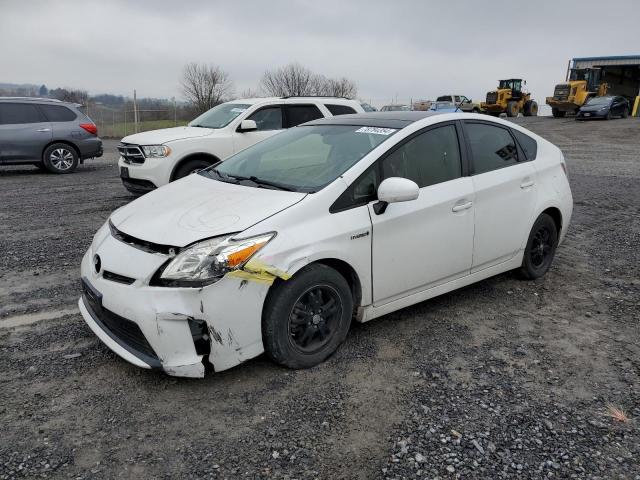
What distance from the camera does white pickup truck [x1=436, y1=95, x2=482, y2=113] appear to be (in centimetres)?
3578

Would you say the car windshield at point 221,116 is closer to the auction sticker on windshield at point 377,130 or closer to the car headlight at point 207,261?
the auction sticker on windshield at point 377,130

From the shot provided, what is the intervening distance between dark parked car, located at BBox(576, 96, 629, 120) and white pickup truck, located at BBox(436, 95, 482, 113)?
689 centimetres

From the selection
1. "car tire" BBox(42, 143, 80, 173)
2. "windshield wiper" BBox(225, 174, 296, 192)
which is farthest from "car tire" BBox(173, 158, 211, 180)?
"car tire" BBox(42, 143, 80, 173)

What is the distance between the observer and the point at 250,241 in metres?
2.97

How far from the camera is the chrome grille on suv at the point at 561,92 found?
1277 inches

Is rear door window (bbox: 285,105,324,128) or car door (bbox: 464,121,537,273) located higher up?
rear door window (bbox: 285,105,324,128)

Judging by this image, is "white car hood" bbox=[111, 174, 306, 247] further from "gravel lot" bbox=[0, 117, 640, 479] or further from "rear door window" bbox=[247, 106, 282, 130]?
"rear door window" bbox=[247, 106, 282, 130]

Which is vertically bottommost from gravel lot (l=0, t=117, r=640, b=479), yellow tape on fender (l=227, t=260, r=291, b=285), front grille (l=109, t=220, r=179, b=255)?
gravel lot (l=0, t=117, r=640, b=479)

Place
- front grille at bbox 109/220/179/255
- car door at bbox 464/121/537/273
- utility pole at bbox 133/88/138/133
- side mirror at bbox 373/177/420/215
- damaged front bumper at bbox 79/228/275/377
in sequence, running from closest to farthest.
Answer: damaged front bumper at bbox 79/228/275/377 → front grille at bbox 109/220/179/255 → side mirror at bbox 373/177/420/215 → car door at bbox 464/121/537/273 → utility pole at bbox 133/88/138/133

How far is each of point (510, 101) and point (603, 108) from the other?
21.9 feet

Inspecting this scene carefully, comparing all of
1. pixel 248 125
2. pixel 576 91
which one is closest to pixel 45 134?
pixel 248 125

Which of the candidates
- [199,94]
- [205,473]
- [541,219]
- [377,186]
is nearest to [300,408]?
[205,473]

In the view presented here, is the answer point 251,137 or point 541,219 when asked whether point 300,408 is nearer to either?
point 541,219

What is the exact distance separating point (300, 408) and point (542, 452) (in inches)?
49.6
